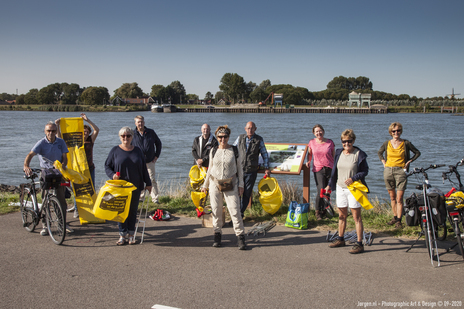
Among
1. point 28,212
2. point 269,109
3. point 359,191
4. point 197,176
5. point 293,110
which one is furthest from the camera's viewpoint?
point 269,109

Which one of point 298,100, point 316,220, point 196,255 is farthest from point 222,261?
point 298,100

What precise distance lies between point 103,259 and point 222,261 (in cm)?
172

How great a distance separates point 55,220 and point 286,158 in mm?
4747

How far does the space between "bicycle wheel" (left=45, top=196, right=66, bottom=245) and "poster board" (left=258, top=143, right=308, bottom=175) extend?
13.3 ft

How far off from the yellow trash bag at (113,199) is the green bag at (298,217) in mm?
2928

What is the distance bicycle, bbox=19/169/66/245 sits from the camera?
5727 mm

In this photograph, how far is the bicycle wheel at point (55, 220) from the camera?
18.6ft

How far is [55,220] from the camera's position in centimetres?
580

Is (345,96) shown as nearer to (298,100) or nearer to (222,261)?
(298,100)

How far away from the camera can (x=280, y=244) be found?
18.9 feet

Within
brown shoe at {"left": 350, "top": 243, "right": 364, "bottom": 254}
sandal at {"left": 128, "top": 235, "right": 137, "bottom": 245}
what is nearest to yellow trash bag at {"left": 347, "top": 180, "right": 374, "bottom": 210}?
brown shoe at {"left": 350, "top": 243, "right": 364, "bottom": 254}

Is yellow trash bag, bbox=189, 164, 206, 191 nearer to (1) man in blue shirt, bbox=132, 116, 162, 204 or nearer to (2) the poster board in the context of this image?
(1) man in blue shirt, bbox=132, 116, 162, 204

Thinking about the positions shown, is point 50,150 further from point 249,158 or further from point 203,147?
point 249,158

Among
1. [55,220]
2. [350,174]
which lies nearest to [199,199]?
[55,220]
